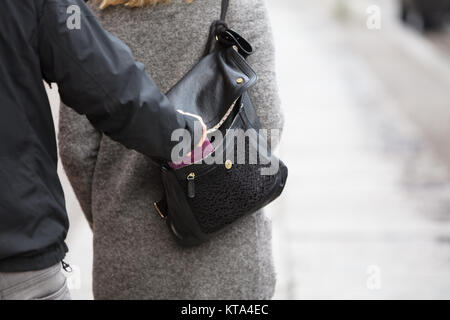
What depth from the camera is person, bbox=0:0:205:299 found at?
4.79 ft

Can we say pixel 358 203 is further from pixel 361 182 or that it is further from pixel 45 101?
pixel 45 101

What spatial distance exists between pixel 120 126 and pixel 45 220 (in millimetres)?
283

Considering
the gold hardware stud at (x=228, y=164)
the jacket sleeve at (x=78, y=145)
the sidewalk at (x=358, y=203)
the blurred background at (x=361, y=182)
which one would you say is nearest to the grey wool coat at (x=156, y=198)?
the jacket sleeve at (x=78, y=145)

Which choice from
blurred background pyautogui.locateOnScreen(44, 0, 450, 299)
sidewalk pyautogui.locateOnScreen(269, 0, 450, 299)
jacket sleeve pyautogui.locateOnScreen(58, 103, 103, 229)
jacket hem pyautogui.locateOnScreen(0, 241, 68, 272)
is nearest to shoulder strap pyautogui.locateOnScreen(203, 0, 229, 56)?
jacket sleeve pyautogui.locateOnScreen(58, 103, 103, 229)

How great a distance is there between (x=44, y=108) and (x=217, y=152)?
0.51 m

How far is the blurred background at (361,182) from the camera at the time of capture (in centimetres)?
405

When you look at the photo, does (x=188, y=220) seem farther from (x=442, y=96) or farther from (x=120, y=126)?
(x=442, y=96)

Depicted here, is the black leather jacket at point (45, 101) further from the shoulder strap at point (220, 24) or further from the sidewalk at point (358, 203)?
the sidewalk at point (358, 203)

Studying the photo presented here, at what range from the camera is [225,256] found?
81.7 inches

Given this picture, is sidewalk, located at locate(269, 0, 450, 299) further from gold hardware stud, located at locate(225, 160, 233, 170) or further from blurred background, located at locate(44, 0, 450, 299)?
gold hardware stud, located at locate(225, 160, 233, 170)

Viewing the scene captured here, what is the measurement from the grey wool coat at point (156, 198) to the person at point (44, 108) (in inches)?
17.0

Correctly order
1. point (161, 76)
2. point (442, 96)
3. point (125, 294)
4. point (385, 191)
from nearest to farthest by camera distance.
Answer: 1. point (161, 76)
2. point (125, 294)
3. point (385, 191)
4. point (442, 96)

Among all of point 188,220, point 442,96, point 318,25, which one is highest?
point 188,220

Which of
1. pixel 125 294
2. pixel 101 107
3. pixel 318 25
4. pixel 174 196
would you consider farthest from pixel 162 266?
pixel 318 25
